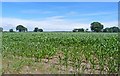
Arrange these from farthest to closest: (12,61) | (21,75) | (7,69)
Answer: (12,61) < (7,69) < (21,75)

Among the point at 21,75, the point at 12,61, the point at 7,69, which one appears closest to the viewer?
the point at 21,75

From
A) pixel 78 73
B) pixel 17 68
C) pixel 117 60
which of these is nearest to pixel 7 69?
pixel 17 68

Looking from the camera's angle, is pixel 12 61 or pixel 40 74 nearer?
pixel 40 74

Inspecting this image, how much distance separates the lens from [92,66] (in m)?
7.18

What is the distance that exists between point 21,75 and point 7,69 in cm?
59

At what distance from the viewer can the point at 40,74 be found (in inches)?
258

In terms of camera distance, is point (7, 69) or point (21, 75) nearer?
point (21, 75)

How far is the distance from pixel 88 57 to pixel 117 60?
123 cm

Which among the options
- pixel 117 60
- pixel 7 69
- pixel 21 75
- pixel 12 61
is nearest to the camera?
pixel 21 75

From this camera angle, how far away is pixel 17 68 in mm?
6910

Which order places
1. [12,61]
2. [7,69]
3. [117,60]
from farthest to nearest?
1. [12,61]
2. [117,60]
3. [7,69]

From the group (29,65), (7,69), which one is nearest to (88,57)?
(29,65)

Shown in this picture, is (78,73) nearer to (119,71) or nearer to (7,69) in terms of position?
(119,71)

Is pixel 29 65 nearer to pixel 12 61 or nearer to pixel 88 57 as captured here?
pixel 12 61
